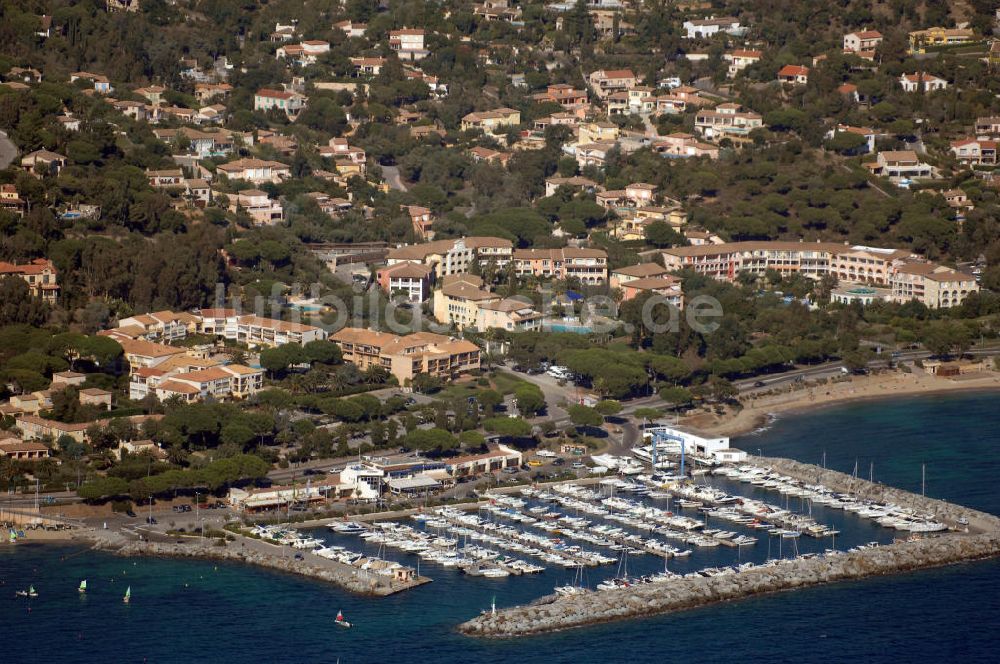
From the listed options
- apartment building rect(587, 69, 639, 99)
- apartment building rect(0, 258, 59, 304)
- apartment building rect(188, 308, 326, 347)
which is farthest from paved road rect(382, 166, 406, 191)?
apartment building rect(0, 258, 59, 304)

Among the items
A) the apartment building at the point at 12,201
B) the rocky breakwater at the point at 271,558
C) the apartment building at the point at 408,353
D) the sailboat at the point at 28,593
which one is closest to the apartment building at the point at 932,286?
the apartment building at the point at 408,353

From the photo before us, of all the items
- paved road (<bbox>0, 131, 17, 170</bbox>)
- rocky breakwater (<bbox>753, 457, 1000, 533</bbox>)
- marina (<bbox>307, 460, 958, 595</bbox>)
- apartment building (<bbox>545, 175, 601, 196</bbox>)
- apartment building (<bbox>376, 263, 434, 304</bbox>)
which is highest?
paved road (<bbox>0, 131, 17, 170</bbox>)

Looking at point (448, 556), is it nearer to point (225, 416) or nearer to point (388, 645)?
point (388, 645)

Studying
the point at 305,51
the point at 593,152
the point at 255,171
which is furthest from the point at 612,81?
the point at 255,171

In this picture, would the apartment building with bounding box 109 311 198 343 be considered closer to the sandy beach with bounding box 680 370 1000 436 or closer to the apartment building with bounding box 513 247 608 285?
the apartment building with bounding box 513 247 608 285

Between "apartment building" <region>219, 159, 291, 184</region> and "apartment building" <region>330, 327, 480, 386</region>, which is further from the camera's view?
"apartment building" <region>219, 159, 291, 184</region>

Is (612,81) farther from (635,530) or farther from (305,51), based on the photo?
(635,530)
